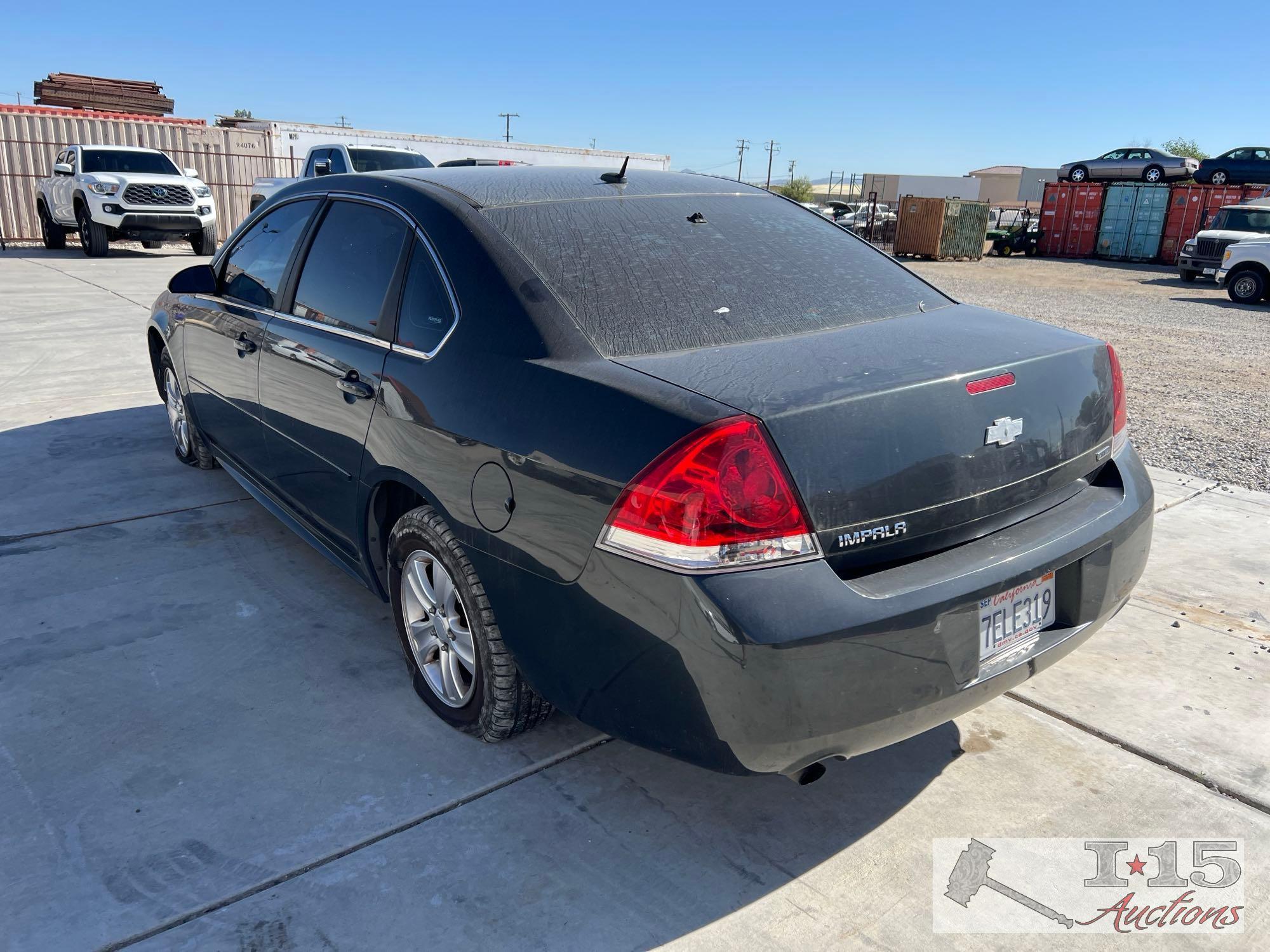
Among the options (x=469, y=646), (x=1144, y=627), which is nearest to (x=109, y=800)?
(x=469, y=646)

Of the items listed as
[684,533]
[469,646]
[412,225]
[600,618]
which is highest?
[412,225]

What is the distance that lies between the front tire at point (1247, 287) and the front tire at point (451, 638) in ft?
64.3

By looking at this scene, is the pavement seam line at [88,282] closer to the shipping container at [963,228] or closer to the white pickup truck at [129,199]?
the white pickup truck at [129,199]

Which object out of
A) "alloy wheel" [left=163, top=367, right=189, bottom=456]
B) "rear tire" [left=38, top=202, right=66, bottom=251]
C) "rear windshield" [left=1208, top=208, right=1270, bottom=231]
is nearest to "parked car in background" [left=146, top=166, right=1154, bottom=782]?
"alloy wheel" [left=163, top=367, right=189, bottom=456]

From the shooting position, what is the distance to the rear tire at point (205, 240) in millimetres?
18281

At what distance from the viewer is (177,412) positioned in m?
5.50

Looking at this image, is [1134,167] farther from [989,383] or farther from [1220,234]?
[989,383]

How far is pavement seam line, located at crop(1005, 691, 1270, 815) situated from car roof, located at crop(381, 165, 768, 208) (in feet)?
6.71

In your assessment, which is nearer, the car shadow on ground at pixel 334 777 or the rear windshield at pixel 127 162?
the car shadow on ground at pixel 334 777

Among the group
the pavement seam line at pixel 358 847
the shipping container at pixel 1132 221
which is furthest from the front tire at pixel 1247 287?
the pavement seam line at pixel 358 847

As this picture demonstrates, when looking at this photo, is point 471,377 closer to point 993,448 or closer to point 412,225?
point 412,225

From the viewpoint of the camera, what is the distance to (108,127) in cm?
2284

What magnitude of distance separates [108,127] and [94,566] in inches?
904

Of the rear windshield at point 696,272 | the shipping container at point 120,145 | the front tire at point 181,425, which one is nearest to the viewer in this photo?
the rear windshield at point 696,272
